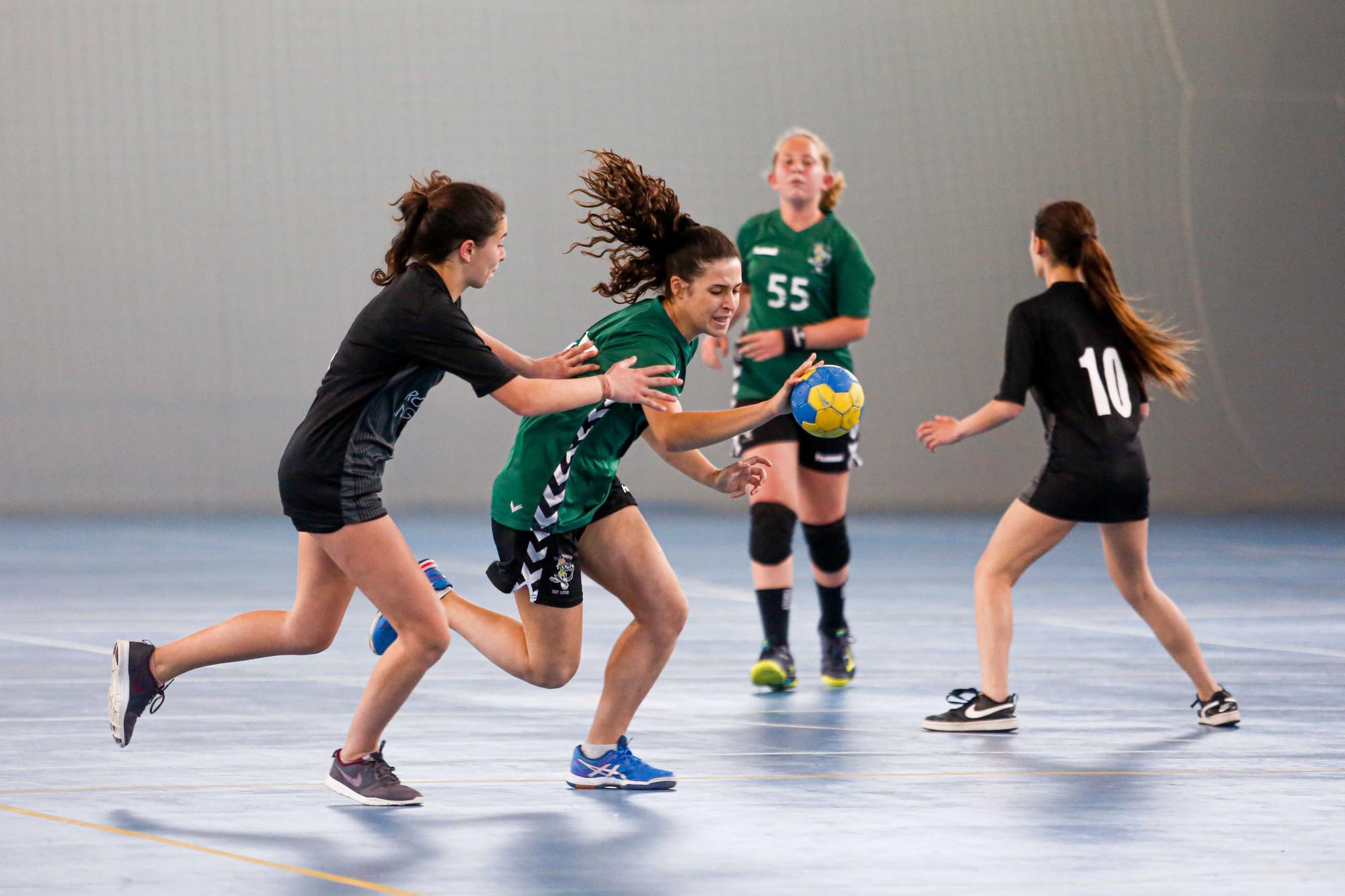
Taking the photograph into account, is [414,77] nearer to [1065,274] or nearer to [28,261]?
[28,261]

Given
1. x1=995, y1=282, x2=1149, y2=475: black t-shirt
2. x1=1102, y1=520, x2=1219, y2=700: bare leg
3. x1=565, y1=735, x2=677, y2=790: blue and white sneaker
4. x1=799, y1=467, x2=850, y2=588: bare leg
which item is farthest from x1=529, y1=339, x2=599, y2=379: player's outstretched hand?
x1=799, y1=467, x2=850, y2=588: bare leg

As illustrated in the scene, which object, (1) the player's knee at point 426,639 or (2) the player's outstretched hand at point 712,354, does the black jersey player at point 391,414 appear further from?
(2) the player's outstretched hand at point 712,354

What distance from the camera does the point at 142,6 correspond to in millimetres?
14898

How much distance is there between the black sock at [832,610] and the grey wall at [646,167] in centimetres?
885

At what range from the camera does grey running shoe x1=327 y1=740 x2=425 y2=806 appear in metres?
4.17

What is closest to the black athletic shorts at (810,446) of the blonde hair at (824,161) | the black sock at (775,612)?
the black sock at (775,612)

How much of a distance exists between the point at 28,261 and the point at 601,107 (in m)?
5.18

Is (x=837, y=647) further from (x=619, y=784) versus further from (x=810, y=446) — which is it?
(x=619, y=784)

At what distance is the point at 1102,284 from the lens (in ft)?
18.0

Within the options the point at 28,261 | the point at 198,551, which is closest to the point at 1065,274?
the point at 198,551

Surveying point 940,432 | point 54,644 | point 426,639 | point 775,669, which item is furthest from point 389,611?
point 54,644

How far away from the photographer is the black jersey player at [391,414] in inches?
158

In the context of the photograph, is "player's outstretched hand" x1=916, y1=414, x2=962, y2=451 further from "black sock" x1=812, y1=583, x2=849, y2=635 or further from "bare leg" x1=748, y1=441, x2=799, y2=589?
"black sock" x1=812, y1=583, x2=849, y2=635

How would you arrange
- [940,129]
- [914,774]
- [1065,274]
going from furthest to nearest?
[940,129] → [1065,274] → [914,774]
